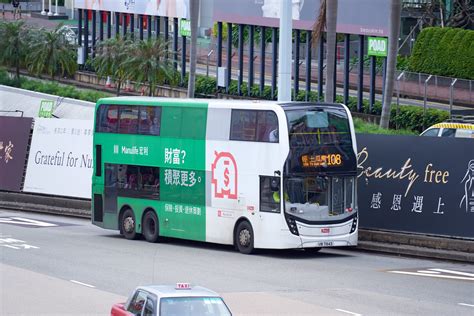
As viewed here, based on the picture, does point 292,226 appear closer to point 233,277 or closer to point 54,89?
point 233,277

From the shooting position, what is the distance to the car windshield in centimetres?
1312

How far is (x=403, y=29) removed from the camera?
2854 inches

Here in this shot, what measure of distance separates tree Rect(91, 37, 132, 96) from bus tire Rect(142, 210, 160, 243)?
27.0m

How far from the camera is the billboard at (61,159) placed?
38.8 m

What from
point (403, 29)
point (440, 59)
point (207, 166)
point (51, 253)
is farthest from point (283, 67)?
point (403, 29)

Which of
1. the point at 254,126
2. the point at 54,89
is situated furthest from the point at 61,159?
the point at 54,89

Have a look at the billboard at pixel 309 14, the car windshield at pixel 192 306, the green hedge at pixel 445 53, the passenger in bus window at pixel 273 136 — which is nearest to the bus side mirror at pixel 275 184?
the passenger in bus window at pixel 273 136

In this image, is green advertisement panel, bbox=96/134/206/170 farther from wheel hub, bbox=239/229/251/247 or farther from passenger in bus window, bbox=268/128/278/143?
passenger in bus window, bbox=268/128/278/143

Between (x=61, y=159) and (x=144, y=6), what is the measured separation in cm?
3009

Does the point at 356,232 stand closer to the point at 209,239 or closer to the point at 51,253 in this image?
the point at 209,239

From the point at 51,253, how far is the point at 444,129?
15.7 metres

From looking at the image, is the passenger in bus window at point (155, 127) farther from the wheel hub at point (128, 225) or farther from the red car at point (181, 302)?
the red car at point (181, 302)

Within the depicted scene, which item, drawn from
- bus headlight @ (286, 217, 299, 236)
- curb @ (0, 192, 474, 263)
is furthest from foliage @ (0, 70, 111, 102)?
bus headlight @ (286, 217, 299, 236)

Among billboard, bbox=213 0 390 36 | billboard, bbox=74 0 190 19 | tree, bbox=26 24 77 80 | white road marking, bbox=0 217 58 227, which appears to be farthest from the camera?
tree, bbox=26 24 77 80
